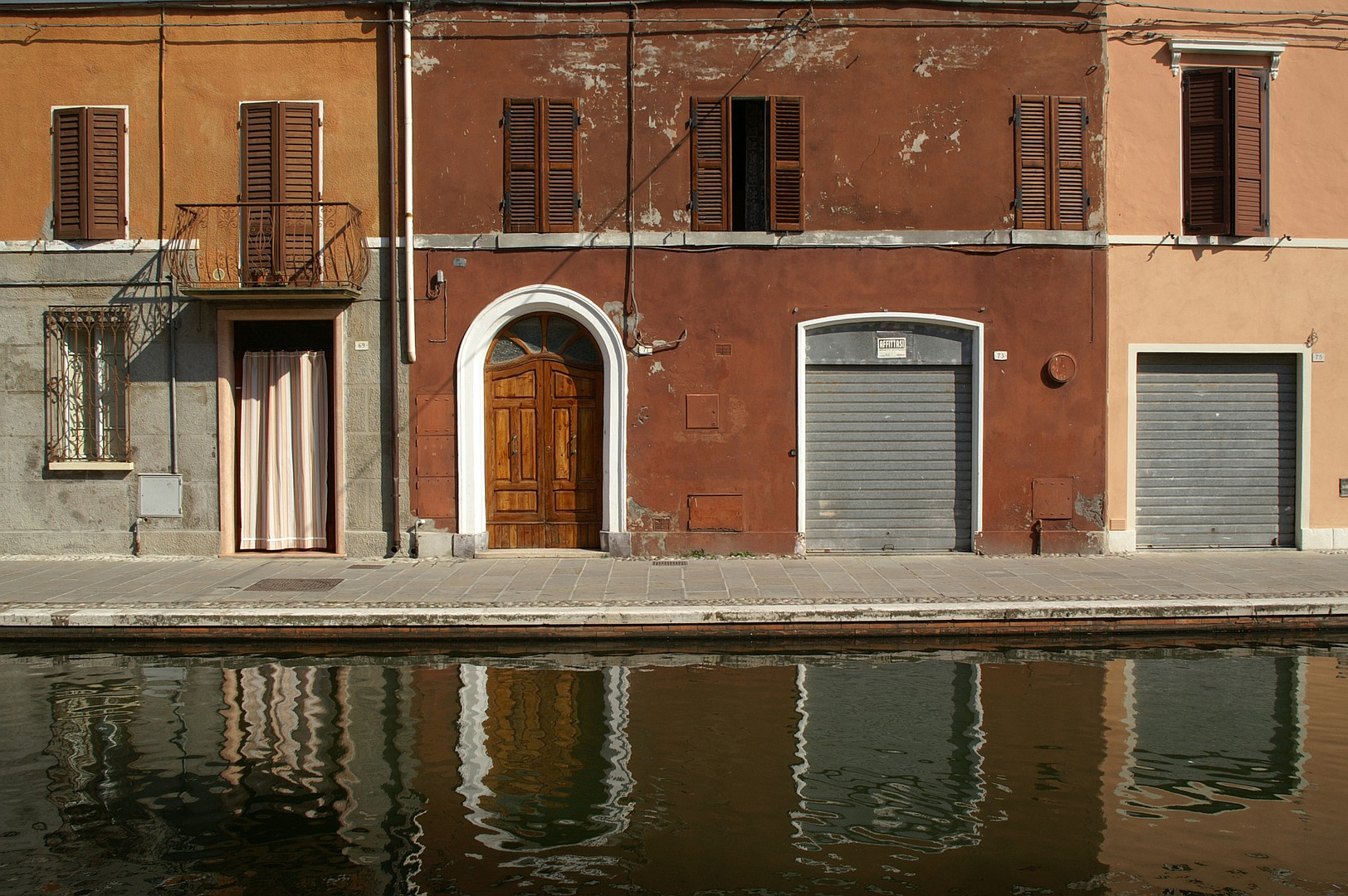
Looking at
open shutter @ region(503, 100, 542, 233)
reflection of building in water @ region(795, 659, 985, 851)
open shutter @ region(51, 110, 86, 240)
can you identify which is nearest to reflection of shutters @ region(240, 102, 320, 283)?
open shutter @ region(51, 110, 86, 240)

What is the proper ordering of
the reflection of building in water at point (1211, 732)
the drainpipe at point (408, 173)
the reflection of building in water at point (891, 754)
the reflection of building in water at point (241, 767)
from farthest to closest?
the drainpipe at point (408, 173) → the reflection of building in water at point (1211, 732) → the reflection of building in water at point (891, 754) → the reflection of building in water at point (241, 767)

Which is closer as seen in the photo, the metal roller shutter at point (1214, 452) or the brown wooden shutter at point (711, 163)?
the brown wooden shutter at point (711, 163)

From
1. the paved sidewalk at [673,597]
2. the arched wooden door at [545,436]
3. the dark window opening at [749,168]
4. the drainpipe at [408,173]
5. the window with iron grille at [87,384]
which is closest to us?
the paved sidewalk at [673,597]

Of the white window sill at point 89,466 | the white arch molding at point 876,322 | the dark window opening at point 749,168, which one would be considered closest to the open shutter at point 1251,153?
the white arch molding at point 876,322

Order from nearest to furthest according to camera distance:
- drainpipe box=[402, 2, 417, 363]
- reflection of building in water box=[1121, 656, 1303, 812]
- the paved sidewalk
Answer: reflection of building in water box=[1121, 656, 1303, 812], the paved sidewalk, drainpipe box=[402, 2, 417, 363]

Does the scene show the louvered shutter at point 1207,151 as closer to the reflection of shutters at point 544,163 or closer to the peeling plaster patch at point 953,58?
the peeling plaster patch at point 953,58

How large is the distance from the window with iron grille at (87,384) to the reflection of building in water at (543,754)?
7.60 m

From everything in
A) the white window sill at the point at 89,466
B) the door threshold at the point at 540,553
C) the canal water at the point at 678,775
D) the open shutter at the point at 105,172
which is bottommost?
the canal water at the point at 678,775

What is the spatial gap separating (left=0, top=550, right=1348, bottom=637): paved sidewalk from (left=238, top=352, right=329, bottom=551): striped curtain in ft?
3.92

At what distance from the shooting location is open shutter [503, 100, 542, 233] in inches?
514

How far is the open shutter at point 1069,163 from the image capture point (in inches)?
517

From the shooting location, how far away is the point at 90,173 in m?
13.0

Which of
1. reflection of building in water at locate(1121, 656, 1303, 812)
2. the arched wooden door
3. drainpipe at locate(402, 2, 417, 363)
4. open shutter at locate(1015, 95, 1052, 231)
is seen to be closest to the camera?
reflection of building in water at locate(1121, 656, 1303, 812)

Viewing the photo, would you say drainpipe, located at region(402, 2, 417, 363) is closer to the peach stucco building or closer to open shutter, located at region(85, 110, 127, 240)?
open shutter, located at region(85, 110, 127, 240)
